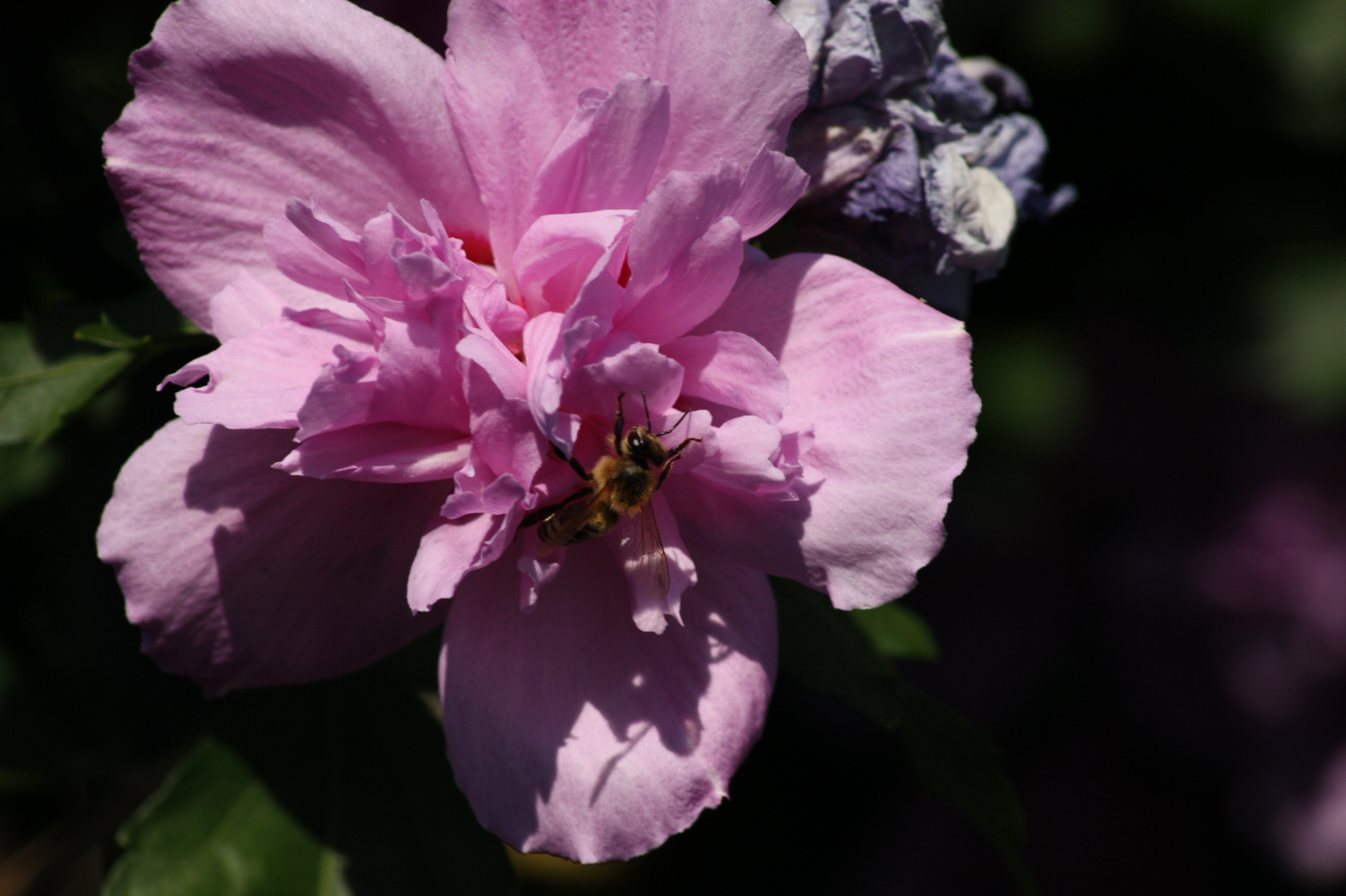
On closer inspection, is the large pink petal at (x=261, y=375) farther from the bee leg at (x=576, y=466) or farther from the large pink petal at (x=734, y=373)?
the large pink petal at (x=734, y=373)

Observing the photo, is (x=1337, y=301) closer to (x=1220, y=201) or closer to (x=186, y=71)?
(x=1220, y=201)

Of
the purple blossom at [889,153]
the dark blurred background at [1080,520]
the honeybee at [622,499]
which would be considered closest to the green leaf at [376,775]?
Result: the dark blurred background at [1080,520]

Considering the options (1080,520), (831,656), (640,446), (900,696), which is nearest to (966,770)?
(900,696)

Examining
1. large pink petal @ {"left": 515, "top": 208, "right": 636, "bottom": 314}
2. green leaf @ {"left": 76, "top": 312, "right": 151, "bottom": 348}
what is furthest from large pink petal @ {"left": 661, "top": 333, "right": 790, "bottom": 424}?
green leaf @ {"left": 76, "top": 312, "right": 151, "bottom": 348}

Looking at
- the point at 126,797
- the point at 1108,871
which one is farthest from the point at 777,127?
the point at 1108,871

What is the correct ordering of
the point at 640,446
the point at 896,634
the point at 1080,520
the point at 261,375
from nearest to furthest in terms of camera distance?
the point at 261,375 < the point at 640,446 < the point at 896,634 < the point at 1080,520

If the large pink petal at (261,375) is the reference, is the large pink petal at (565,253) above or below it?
above

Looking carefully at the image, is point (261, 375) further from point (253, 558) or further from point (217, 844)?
point (217, 844)
